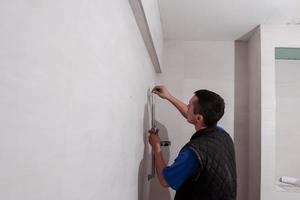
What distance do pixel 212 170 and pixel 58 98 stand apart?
40.2 inches

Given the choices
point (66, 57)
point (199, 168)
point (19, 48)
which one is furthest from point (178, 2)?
point (19, 48)

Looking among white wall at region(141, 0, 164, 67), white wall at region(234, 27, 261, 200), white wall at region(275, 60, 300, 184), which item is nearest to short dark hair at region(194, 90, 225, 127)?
white wall at region(141, 0, 164, 67)

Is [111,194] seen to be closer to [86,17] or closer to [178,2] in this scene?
[86,17]

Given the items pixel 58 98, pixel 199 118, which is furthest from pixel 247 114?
pixel 58 98

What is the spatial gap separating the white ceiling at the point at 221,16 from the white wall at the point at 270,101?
87mm

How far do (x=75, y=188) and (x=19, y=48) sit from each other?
0.96ft

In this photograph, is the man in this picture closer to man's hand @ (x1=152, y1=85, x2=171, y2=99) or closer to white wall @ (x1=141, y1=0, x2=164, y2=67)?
man's hand @ (x1=152, y1=85, x2=171, y2=99)

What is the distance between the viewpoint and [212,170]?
1.31m

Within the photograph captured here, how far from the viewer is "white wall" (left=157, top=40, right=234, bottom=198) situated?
2.47m

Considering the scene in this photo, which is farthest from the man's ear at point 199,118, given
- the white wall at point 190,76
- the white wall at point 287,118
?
the white wall at point 287,118

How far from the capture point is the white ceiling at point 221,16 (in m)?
1.86

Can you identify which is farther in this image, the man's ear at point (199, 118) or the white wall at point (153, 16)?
the man's ear at point (199, 118)

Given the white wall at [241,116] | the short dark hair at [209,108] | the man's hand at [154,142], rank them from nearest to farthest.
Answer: the short dark hair at [209,108] < the man's hand at [154,142] < the white wall at [241,116]

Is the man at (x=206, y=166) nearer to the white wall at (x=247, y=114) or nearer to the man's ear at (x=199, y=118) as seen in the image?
the man's ear at (x=199, y=118)
